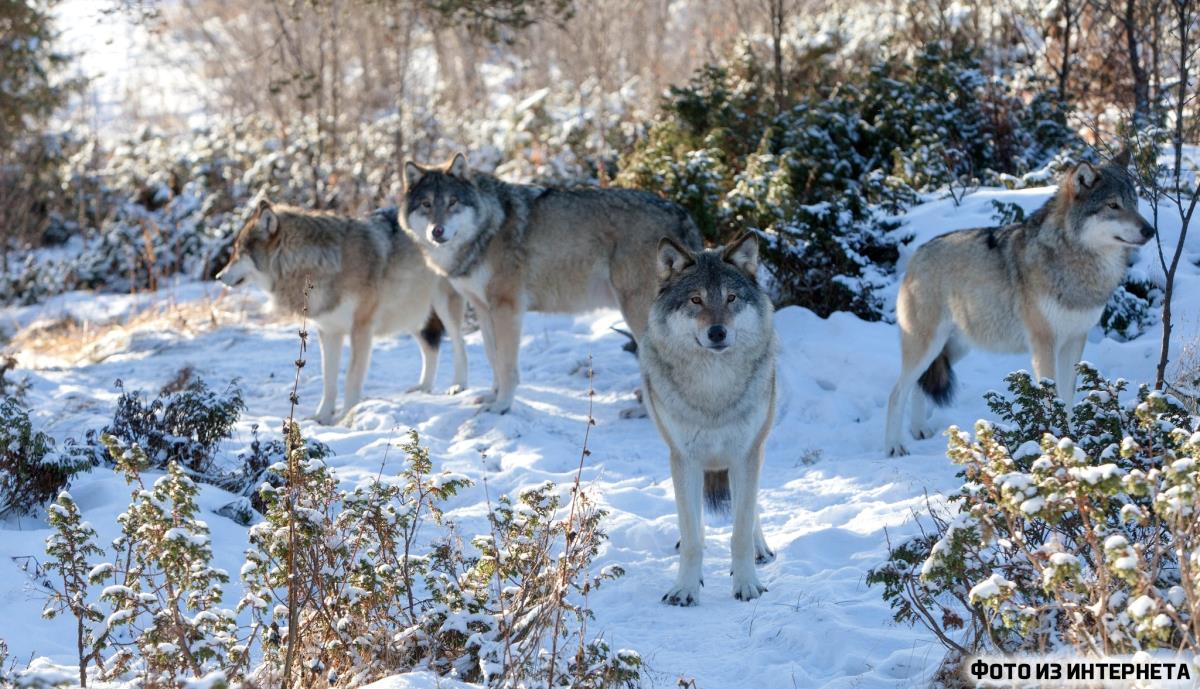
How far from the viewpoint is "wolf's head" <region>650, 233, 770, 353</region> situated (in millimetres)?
4934

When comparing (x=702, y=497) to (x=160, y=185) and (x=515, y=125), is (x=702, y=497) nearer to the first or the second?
(x=515, y=125)

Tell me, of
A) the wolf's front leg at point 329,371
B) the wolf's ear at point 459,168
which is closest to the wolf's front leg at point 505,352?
the wolf's ear at point 459,168

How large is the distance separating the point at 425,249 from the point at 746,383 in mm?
3942

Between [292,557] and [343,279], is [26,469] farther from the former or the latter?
[343,279]

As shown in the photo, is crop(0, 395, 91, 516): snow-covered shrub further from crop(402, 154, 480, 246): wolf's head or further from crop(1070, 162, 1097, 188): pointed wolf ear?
crop(1070, 162, 1097, 188): pointed wolf ear

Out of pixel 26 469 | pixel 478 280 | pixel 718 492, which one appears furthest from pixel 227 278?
pixel 718 492

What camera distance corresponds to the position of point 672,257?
17.0 feet

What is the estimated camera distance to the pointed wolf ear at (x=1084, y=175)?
6.54 metres

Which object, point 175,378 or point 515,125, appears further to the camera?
point 515,125

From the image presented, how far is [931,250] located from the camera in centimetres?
738

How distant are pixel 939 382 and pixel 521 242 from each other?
318 centimetres

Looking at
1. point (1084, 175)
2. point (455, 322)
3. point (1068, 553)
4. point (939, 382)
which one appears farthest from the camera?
point (455, 322)

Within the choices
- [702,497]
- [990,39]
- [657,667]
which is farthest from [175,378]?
[990,39]

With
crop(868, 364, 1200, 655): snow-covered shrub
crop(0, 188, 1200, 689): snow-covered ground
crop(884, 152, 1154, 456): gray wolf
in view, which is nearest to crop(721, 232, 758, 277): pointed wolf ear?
crop(0, 188, 1200, 689): snow-covered ground
